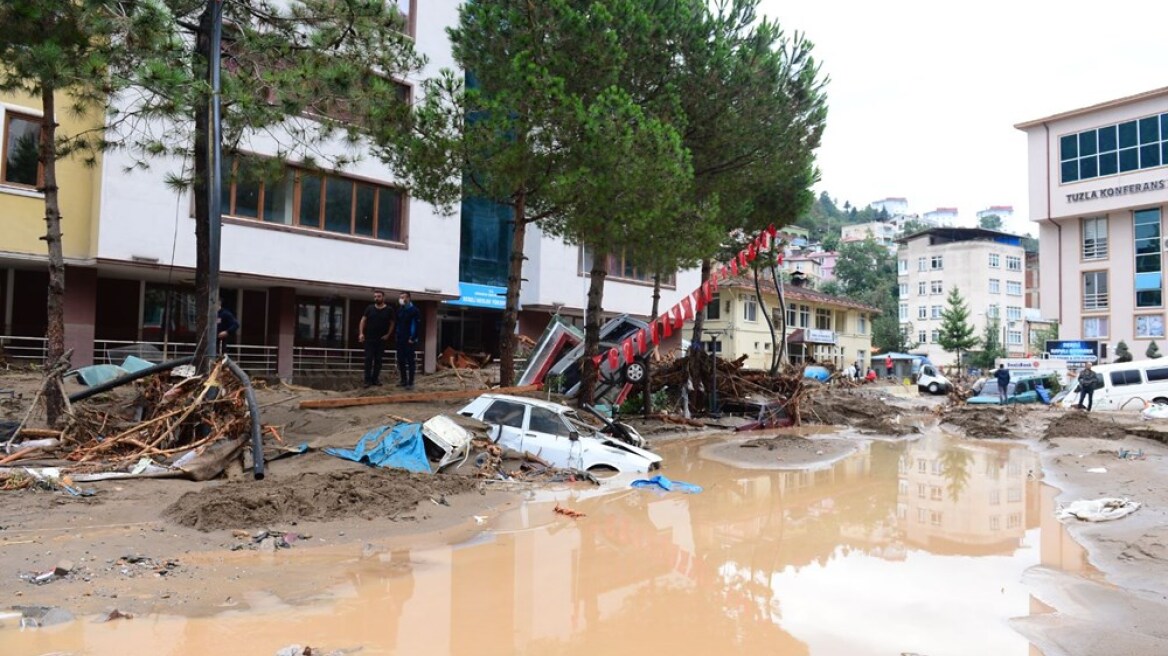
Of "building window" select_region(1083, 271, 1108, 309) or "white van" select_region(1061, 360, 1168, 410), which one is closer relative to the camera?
"white van" select_region(1061, 360, 1168, 410)

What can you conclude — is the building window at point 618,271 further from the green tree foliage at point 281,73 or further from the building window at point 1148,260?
the building window at point 1148,260

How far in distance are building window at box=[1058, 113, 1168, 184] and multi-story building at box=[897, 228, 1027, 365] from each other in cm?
2819

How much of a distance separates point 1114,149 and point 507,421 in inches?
1963

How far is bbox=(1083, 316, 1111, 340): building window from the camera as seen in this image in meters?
48.8

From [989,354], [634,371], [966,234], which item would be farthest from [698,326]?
[966,234]

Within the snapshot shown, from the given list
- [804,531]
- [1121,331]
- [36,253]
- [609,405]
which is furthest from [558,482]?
[1121,331]

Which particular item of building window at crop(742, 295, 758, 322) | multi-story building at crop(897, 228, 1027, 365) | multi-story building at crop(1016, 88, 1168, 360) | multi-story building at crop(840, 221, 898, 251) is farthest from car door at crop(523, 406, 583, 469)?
multi-story building at crop(840, 221, 898, 251)

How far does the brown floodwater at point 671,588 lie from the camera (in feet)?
17.1

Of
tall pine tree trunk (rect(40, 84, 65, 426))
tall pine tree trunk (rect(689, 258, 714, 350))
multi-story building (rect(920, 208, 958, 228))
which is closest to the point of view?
tall pine tree trunk (rect(40, 84, 65, 426))

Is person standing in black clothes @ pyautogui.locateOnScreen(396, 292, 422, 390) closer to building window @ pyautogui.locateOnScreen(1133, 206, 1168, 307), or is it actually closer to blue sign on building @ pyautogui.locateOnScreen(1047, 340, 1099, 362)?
blue sign on building @ pyautogui.locateOnScreen(1047, 340, 1099, 362)

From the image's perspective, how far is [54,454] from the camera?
9953 mm

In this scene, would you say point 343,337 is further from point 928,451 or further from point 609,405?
point 928,451

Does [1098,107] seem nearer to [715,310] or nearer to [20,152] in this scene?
[715,310]

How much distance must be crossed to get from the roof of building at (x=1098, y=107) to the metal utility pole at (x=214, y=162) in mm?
51272
